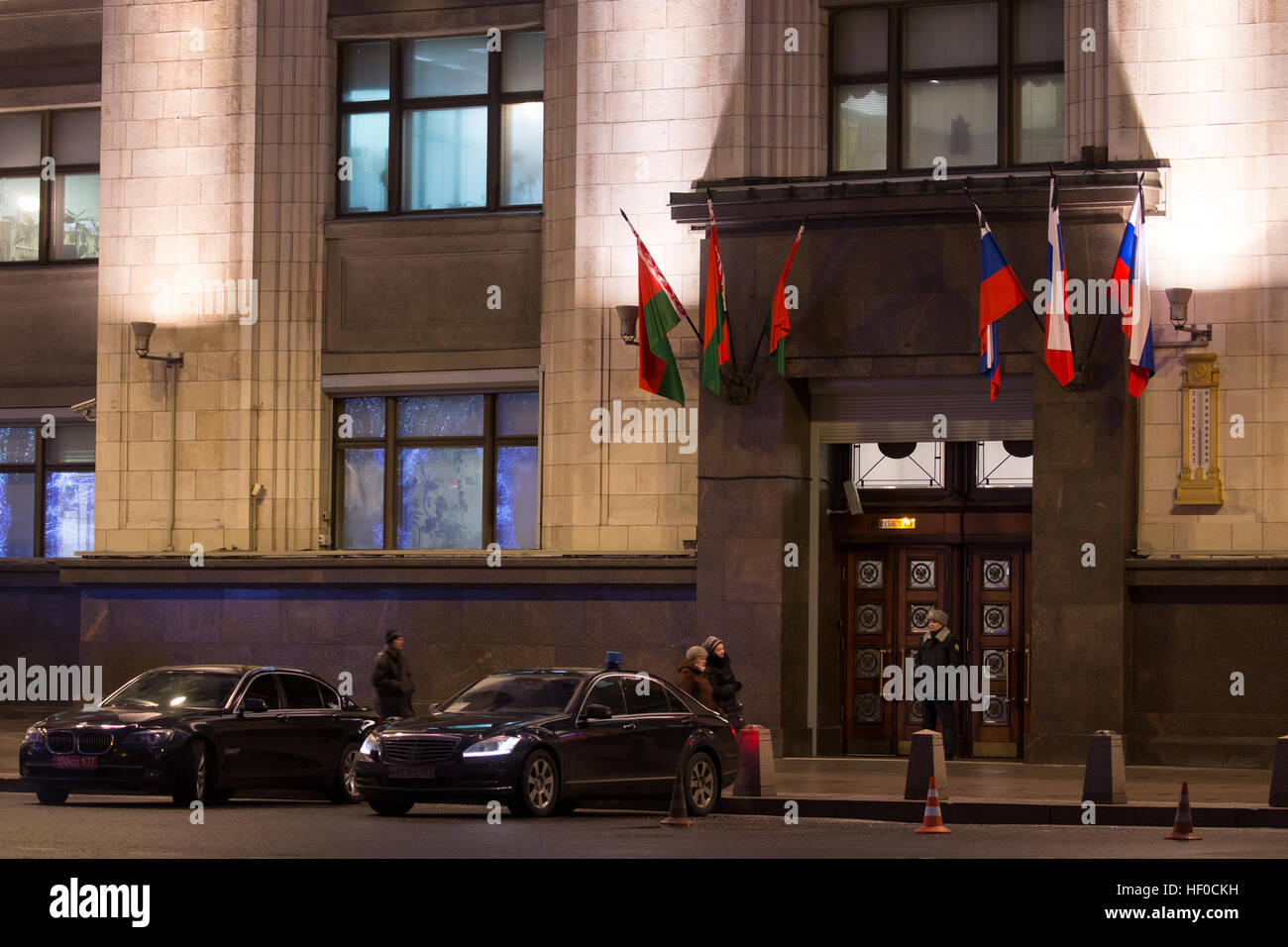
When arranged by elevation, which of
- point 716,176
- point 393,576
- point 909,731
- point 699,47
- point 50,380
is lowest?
point 909,731

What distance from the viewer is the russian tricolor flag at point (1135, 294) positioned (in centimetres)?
2550

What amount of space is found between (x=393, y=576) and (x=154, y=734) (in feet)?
29.0

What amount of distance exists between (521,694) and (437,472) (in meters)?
9.97

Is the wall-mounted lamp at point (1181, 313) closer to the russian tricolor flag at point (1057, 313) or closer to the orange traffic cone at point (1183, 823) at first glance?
the russian tricolor flag at point (1057, 313)

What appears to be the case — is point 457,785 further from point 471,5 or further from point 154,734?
point 471,5

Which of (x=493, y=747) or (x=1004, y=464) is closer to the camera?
(x=493, y=747)

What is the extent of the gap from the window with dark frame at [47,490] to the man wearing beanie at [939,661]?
13601 millimetres

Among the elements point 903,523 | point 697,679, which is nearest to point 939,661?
point 697,679

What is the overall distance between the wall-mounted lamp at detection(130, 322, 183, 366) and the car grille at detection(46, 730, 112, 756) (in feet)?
35.3

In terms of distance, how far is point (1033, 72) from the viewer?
28062mm

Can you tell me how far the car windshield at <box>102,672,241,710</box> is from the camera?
21.5 m

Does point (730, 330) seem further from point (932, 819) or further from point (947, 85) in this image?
point (932, 819)

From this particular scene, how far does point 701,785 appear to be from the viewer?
20.9m
